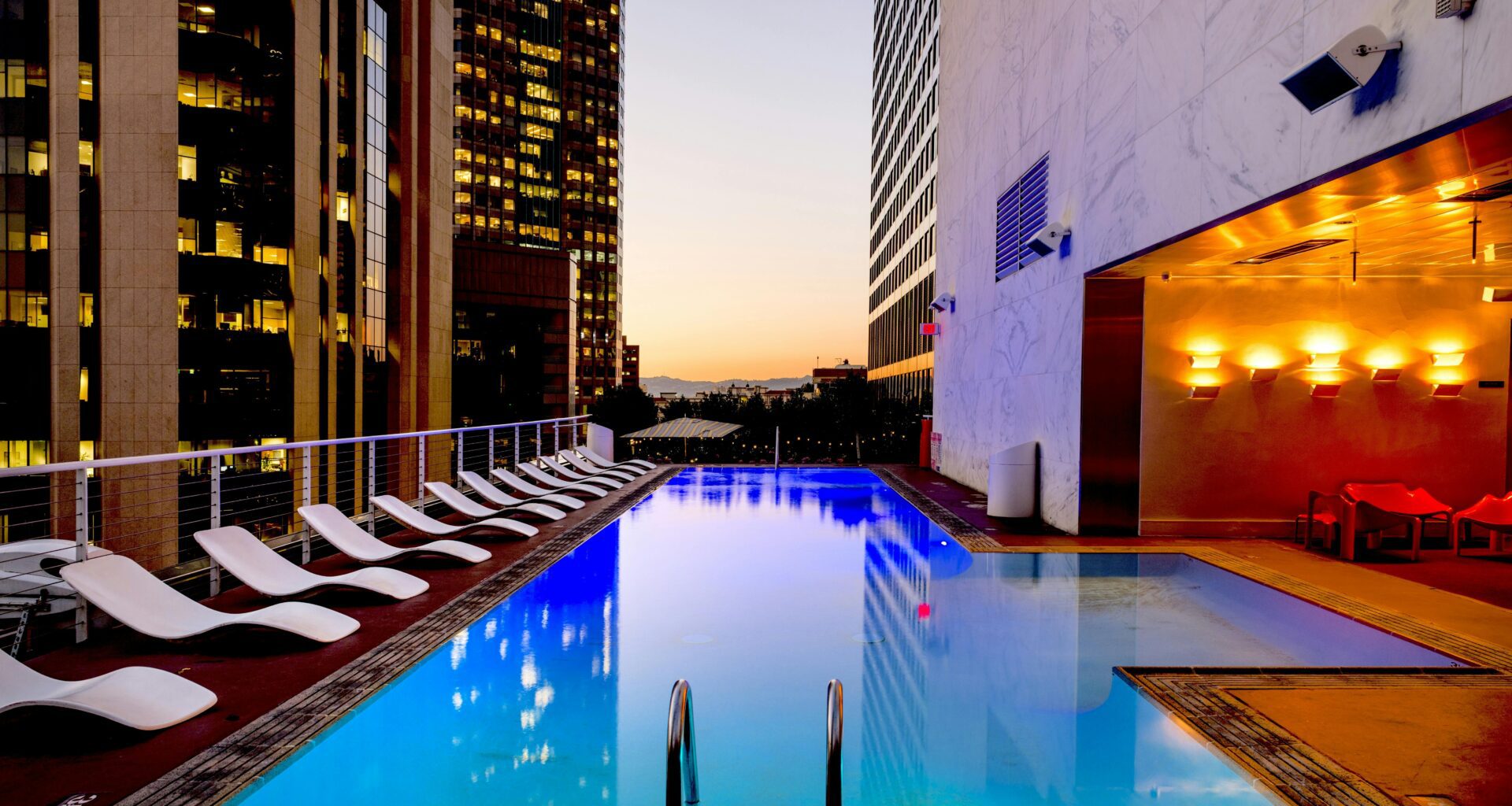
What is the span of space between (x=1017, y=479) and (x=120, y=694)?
9041 millimetres

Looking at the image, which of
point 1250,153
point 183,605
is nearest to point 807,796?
point 183,605

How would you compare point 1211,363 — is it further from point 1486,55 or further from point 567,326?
point 567,326

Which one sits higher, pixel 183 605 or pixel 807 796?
pixel 183 605

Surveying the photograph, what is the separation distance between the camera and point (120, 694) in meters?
3.37

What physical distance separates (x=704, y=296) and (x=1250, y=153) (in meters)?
124

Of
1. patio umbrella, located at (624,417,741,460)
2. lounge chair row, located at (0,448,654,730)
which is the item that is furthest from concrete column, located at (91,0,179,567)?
lounge chair row, located at (0,448,654,730)

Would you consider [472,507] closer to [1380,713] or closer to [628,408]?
[1380,713]

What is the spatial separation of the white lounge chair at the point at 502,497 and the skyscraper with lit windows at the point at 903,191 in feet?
73.1

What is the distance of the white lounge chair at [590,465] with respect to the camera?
14.2 metres

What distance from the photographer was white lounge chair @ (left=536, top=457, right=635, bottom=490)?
12797 mm

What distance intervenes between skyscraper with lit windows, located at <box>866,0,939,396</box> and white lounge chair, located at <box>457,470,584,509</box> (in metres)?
22.3

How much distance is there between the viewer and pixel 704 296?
420 ft

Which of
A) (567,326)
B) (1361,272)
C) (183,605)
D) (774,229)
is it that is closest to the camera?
(183,605)

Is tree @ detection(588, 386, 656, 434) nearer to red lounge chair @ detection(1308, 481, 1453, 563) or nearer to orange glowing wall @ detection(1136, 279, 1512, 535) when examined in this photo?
orange glowing wall @ detection(1136, 279, 1512, 535)
